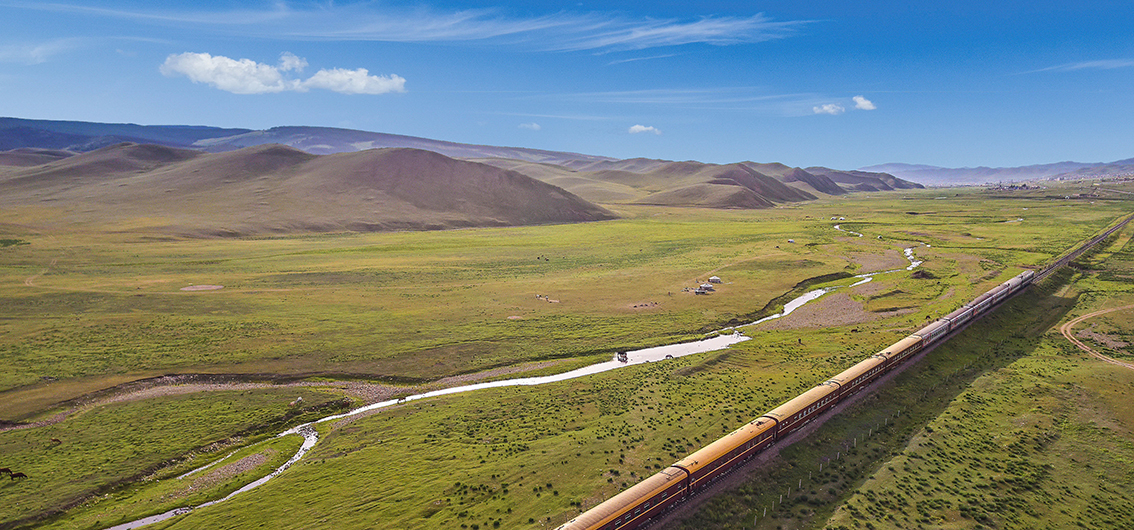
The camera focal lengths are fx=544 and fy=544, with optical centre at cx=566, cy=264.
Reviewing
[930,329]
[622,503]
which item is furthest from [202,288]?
[930,329]

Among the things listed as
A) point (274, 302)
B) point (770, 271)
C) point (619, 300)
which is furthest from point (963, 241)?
point (274, 302)

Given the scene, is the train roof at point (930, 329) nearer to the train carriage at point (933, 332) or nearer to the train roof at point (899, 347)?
the train carriage at point (933, 332)

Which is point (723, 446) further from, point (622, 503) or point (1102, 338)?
point (1102, 338)

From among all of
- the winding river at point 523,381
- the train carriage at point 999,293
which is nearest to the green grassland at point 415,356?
the winding river at point 523,381

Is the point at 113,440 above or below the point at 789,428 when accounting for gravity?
below

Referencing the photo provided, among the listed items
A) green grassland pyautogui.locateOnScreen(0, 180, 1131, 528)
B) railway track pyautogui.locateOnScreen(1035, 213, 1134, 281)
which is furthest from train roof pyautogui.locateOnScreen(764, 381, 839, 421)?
railway track pyautogui.locateOnScreen(1035, 213, 1134, 281)

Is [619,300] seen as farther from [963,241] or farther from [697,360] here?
[963,241]
